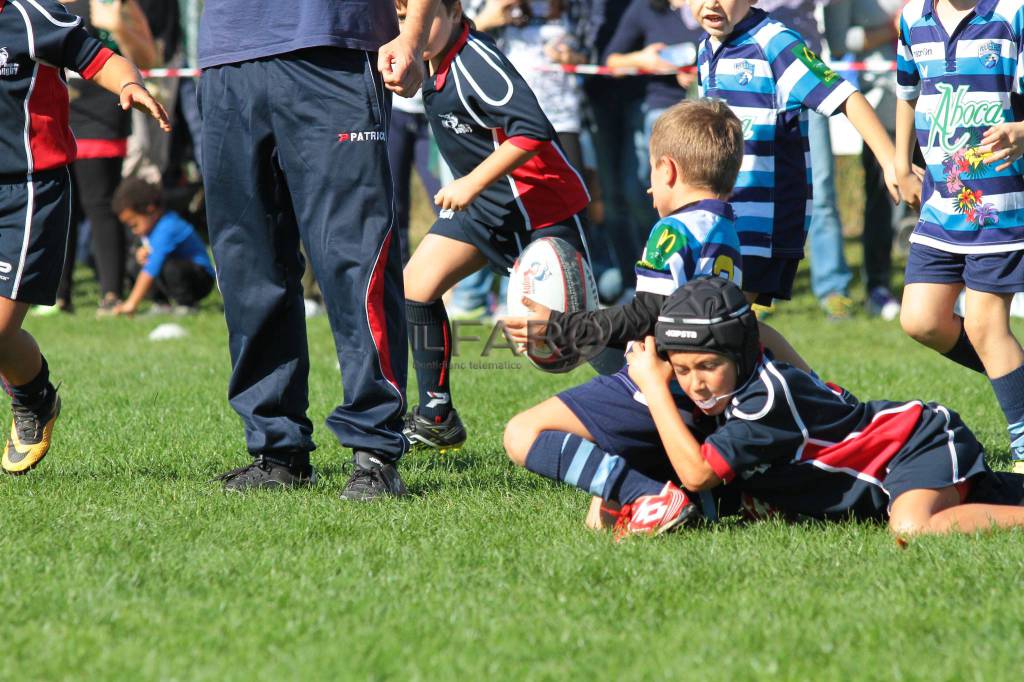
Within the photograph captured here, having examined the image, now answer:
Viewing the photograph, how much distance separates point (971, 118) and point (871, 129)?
1.13 ft

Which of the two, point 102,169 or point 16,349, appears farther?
point 102,169

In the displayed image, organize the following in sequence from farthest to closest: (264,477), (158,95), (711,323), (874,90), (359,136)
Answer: (158,95) → (874,90) → (264,477) → (359,136) → (711,323)

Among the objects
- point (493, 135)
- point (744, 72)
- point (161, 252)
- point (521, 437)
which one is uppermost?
point (744, 72)

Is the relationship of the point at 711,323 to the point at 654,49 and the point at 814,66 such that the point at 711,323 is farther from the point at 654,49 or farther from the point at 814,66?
the point at 654,49

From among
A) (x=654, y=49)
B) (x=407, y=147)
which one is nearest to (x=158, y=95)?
(x=407, y=147)

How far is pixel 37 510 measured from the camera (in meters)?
4.44

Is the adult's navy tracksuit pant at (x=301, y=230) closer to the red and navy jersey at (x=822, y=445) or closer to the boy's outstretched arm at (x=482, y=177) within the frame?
the boy's outstretched arm at (x=482, y=177)

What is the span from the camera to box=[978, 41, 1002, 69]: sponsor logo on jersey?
495cm

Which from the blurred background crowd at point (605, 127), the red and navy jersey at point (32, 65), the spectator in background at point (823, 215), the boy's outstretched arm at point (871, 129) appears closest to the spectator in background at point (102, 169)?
the blurred background crowd at point (605, 127)

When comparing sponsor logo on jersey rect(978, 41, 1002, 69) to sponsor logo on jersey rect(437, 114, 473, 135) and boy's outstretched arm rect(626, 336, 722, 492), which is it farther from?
sponsor logo on jersey rect(437, 114, 473, 135)

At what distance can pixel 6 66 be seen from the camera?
4.89 meters

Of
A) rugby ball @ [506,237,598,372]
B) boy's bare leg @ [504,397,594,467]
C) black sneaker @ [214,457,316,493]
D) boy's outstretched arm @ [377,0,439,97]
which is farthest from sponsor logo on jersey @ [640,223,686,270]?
black sneaker @ [214,457,316,493]

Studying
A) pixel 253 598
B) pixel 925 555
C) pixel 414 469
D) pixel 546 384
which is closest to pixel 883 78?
pixel 546 384

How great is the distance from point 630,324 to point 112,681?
1.89 meters
